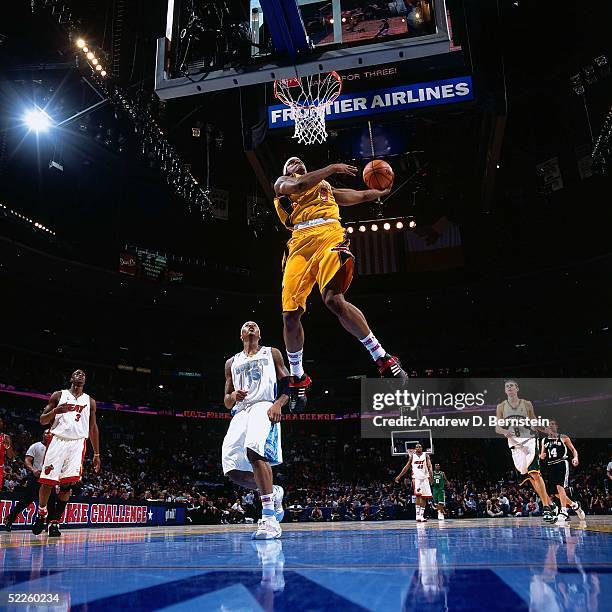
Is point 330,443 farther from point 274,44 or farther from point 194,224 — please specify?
point 274,44

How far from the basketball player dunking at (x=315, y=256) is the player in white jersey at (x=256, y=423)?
24.2 inches

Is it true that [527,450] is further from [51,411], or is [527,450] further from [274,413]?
[51,411]

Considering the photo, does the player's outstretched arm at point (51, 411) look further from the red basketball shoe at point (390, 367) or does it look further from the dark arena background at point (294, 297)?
the red basketball shoe at point (390, 367)

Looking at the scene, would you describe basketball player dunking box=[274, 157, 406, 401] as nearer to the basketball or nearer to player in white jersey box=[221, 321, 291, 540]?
the basketball

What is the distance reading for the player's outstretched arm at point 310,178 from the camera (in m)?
5.54

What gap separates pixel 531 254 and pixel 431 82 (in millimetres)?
15414

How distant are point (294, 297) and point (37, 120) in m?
13.4

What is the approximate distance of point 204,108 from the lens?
54.9 feet

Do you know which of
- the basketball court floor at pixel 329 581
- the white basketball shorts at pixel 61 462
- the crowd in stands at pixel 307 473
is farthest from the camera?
the crowd in stands at pixel 307 473

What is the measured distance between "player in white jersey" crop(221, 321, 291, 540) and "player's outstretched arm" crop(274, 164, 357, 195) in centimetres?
144

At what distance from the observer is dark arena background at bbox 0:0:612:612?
3352 millimetres

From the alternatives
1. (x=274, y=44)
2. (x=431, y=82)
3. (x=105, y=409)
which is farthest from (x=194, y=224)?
(x=274, y=44)

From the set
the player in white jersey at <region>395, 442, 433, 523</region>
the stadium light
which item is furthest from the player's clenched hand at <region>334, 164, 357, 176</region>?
the stadium light

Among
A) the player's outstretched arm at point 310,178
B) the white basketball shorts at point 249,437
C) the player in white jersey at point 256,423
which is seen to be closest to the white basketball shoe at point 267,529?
the player in white jersey at point 256,423
